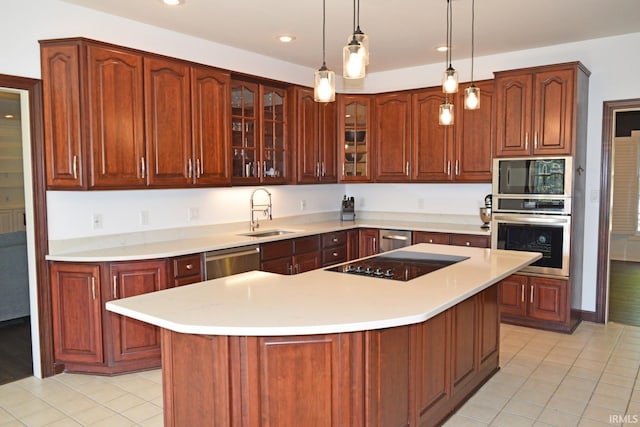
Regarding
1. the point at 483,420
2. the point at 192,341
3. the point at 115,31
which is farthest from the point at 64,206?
the point at 483,420

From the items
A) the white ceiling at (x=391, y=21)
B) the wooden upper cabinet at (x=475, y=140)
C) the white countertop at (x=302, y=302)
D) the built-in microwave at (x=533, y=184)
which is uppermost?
the white ceiling at (x=391, y=21)

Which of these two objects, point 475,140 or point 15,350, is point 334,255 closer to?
point 475,140

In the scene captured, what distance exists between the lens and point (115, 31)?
3906 millimetres

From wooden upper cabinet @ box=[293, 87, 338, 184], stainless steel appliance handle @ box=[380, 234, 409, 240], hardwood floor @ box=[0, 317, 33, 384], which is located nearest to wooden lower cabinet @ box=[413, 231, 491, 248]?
stainless steel appliance handle @ box=[380, 234, 409, 240]

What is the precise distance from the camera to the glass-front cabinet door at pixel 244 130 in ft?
15.2

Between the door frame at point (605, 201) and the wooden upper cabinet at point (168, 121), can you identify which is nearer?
the wooden upper cabinet at point (168, 121)

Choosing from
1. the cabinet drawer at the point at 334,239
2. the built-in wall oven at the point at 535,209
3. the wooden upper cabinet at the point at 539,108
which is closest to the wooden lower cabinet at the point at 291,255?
the cabinet drawer at the point at 334,239

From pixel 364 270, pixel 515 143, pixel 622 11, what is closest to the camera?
pixel 364 270

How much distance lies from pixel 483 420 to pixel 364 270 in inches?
45.5

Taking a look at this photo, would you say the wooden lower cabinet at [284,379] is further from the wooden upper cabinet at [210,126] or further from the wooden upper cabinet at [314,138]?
the wooden upper cabinet at [314,138]

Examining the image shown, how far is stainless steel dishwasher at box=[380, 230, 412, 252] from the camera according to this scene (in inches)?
211

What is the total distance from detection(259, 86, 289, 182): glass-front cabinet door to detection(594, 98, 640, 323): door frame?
10.3 ft

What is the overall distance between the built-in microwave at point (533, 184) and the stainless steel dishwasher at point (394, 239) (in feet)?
3.31

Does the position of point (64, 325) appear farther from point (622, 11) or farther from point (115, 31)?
point (622, 11)
